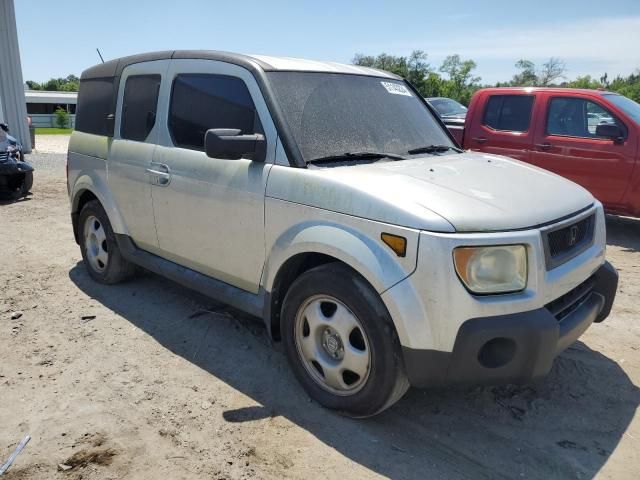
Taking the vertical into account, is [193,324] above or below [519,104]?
below

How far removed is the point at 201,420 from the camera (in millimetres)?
3096

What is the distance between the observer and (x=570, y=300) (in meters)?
3.03

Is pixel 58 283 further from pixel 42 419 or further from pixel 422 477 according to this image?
pixel 422 477

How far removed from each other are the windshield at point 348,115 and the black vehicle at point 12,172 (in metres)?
7.38

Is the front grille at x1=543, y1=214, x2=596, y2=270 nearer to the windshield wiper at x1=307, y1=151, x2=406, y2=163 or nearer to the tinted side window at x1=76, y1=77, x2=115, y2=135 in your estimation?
the windshield wiper at x1=307, y1=151, x2=406, y2=163

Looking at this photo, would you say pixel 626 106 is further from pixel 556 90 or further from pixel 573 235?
pixel 573 235

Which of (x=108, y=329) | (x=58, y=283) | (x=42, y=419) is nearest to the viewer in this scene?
(x=42, y=419)

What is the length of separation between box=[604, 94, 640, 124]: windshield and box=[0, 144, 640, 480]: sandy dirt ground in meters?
3.58

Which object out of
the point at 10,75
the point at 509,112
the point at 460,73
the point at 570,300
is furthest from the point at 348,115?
the point at 460,73

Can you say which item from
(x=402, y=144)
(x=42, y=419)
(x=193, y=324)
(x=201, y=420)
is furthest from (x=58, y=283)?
(x=402, y=144)

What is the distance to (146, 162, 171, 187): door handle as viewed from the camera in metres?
4.00

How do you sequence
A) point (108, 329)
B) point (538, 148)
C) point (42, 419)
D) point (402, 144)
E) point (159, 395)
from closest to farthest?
point (42, 419)
point (159, 395)
point (402, 144)
point (108, 329)
point (538, 148)

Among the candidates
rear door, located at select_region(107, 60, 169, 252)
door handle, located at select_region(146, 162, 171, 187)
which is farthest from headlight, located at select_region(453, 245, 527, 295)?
rear door, located at select_region(107, 60, 169, 252)

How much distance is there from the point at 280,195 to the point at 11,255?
4.41m
